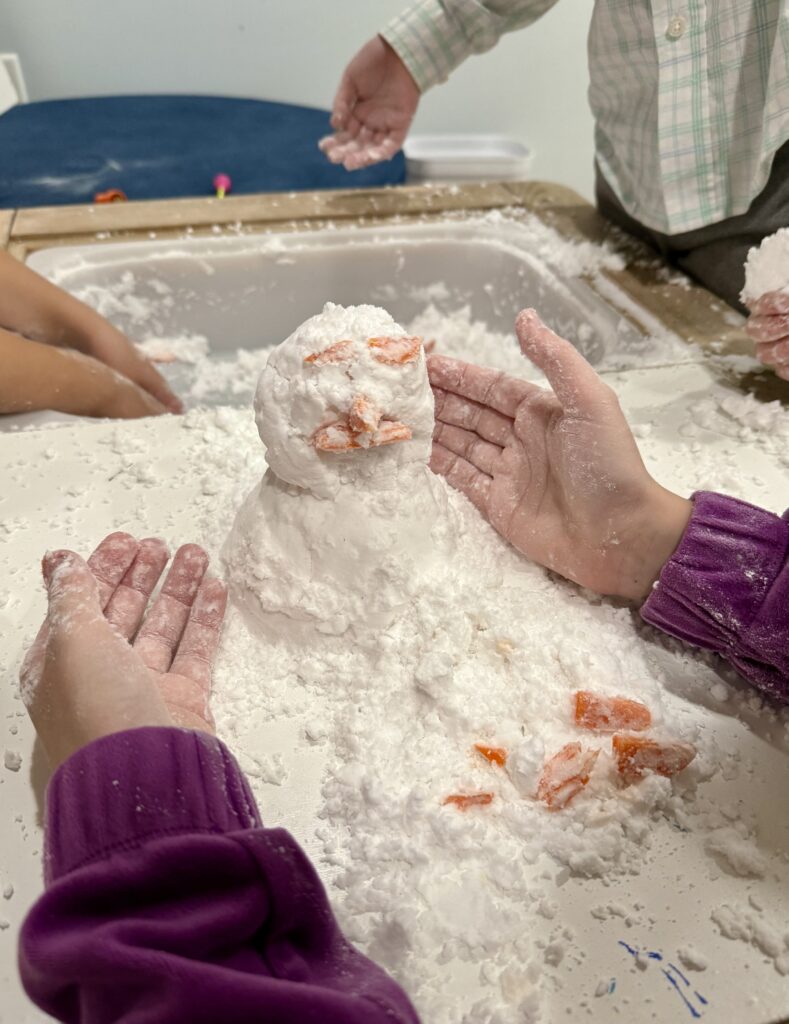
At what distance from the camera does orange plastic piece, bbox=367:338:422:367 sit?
61 centimetres

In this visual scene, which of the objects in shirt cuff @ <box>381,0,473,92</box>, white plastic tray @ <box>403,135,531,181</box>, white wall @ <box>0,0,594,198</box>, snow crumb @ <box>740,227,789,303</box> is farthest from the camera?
white wall @ <box>0,0,594,198</box>

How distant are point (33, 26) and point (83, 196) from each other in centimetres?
93

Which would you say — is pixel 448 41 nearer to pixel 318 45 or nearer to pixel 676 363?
pixel 676 363

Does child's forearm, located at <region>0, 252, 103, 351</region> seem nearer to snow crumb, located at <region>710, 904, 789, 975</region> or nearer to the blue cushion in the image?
the blue cushion

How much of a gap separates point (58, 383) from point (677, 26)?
93cm

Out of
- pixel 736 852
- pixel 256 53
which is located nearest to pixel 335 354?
pixel 736 852

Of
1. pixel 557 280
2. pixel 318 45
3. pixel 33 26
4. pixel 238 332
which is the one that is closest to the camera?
pixel 557 280

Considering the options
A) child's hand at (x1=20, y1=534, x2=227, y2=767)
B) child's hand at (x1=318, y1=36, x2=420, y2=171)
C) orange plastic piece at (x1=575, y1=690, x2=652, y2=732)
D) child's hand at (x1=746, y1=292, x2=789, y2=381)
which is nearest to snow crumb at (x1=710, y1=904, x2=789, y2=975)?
orange plastic piece at (x1=575, y1=690, x2=652, y2=732)

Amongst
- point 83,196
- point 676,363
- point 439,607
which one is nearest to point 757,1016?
point 439,607

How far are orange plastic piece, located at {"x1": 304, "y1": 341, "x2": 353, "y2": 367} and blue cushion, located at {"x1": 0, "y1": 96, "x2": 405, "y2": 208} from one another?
119 centimetres

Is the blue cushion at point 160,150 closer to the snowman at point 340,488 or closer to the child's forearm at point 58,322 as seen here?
the child's forearm at point 58,322

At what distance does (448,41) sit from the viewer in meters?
1.32

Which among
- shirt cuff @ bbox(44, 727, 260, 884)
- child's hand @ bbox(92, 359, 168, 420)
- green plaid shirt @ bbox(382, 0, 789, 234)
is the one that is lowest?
child's hand @ bbox(92, 359, 168, 420)

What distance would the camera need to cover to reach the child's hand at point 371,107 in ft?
4.35
